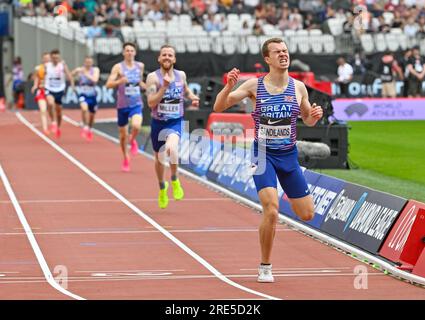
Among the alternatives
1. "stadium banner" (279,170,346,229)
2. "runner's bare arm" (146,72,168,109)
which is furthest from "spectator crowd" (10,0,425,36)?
"stadium banner" (279,170,346,229)

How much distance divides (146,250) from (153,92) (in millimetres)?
4016

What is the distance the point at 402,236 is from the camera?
48.2ft

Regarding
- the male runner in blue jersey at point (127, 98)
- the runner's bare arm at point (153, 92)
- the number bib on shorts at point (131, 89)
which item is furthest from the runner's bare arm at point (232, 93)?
the number bib on shorts at point (131, 89)

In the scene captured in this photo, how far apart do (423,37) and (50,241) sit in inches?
1426

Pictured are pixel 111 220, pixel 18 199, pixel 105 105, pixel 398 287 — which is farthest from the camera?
pixel 105 105

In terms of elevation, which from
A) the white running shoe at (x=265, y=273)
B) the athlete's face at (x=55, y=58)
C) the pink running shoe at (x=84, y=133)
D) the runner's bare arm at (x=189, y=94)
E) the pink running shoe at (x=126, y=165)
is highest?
the runner's bare arm at (x=189, y=94)

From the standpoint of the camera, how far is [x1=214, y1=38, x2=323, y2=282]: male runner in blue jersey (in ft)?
44.7

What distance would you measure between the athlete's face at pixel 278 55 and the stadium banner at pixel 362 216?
95.2 inches

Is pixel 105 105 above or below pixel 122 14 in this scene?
below

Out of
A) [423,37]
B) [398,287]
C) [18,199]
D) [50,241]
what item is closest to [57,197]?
[18,199]

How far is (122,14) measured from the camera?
1961 inches

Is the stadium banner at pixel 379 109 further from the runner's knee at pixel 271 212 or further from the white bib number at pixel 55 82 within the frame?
the runner's knee at pixel 271 212

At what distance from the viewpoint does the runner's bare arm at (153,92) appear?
1886cm
